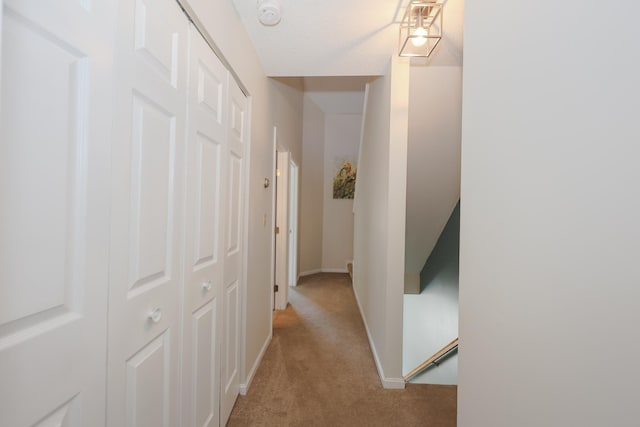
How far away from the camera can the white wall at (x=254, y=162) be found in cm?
146

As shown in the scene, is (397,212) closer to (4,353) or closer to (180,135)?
(180,135)

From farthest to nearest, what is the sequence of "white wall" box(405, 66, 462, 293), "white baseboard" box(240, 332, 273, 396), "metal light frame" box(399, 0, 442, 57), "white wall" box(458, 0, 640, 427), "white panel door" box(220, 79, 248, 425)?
1. "white wall" box(405, 66, 462, 293)
2. "white baseboard" box(240, 332, 273, 396)
3. "white panel door" box(220, 79, 248, 425)
4. "metal light frame" box(399, 0, 442, 57)
5. "white wall" box(458, 0, 640, 427)

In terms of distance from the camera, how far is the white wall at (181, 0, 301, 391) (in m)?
1.46

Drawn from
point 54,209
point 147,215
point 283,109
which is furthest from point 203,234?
point 283,109

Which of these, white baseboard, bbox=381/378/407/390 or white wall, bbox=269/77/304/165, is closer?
white baseboard, bbox=381/378/407/390

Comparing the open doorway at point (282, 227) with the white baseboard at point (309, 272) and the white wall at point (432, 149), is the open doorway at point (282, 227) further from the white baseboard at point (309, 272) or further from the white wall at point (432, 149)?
the white baseboard at point (309, 272)

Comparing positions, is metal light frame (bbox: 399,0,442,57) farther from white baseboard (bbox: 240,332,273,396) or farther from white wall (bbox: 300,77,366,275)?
white wall (bbox: 300,77,366,275)

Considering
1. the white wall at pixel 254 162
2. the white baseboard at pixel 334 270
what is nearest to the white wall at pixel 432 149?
the white wall at pixel 254 162

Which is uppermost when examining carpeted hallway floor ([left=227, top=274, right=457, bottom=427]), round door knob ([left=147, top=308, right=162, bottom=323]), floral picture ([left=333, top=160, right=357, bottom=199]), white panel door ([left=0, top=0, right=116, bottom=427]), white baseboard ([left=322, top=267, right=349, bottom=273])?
floral picture ([left=333, top=160, right=357, bottom=199])

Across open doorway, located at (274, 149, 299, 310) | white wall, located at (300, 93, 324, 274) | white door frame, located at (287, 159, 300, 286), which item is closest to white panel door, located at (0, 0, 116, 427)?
open doorway, located at (274, 149, 299, 310)

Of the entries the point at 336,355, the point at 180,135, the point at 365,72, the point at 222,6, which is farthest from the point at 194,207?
the point at 336,355

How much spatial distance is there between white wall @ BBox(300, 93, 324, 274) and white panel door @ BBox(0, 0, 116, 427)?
192 inches

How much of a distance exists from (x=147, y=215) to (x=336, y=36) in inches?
64.3

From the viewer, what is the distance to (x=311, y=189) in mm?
6070
